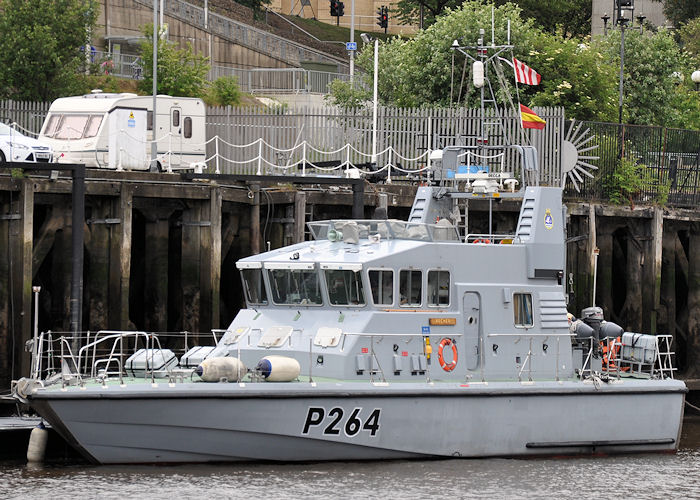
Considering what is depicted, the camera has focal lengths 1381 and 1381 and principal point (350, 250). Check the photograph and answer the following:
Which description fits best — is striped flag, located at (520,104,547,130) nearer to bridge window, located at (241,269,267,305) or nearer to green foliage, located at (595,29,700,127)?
bridge window, located at (241,269,267,305)

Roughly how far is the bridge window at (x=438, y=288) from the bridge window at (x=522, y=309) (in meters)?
1.19

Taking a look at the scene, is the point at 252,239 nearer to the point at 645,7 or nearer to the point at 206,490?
the point at 206,490

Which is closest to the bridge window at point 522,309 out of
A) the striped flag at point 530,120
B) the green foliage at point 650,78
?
the striped flag at point 530,120

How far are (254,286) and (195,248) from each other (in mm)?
4262

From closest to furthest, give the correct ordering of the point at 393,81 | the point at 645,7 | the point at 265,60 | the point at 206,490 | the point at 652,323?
the point at 206,490 < the point at 652,323 < the point at 393,81 < the point at 265,60 < the point at 645,7

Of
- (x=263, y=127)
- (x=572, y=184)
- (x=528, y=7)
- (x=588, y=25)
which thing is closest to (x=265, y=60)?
(x=528, y=7)

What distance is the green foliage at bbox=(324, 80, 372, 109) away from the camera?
3822cm

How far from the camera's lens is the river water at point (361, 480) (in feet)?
58.8

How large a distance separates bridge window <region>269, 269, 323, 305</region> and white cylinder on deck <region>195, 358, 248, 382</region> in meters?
1.92

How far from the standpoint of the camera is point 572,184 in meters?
29.7

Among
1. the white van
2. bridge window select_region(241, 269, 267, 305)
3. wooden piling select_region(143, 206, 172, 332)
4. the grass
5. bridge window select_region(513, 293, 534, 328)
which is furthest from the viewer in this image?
the grass

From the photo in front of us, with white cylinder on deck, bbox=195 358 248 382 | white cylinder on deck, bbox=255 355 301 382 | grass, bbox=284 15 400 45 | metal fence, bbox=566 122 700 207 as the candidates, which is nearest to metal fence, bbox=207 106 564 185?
metal fence, bbox=566 122 700 207

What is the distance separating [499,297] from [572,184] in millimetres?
9215

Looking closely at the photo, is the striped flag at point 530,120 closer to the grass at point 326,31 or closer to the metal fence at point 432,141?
the metal fence at point 432,141
